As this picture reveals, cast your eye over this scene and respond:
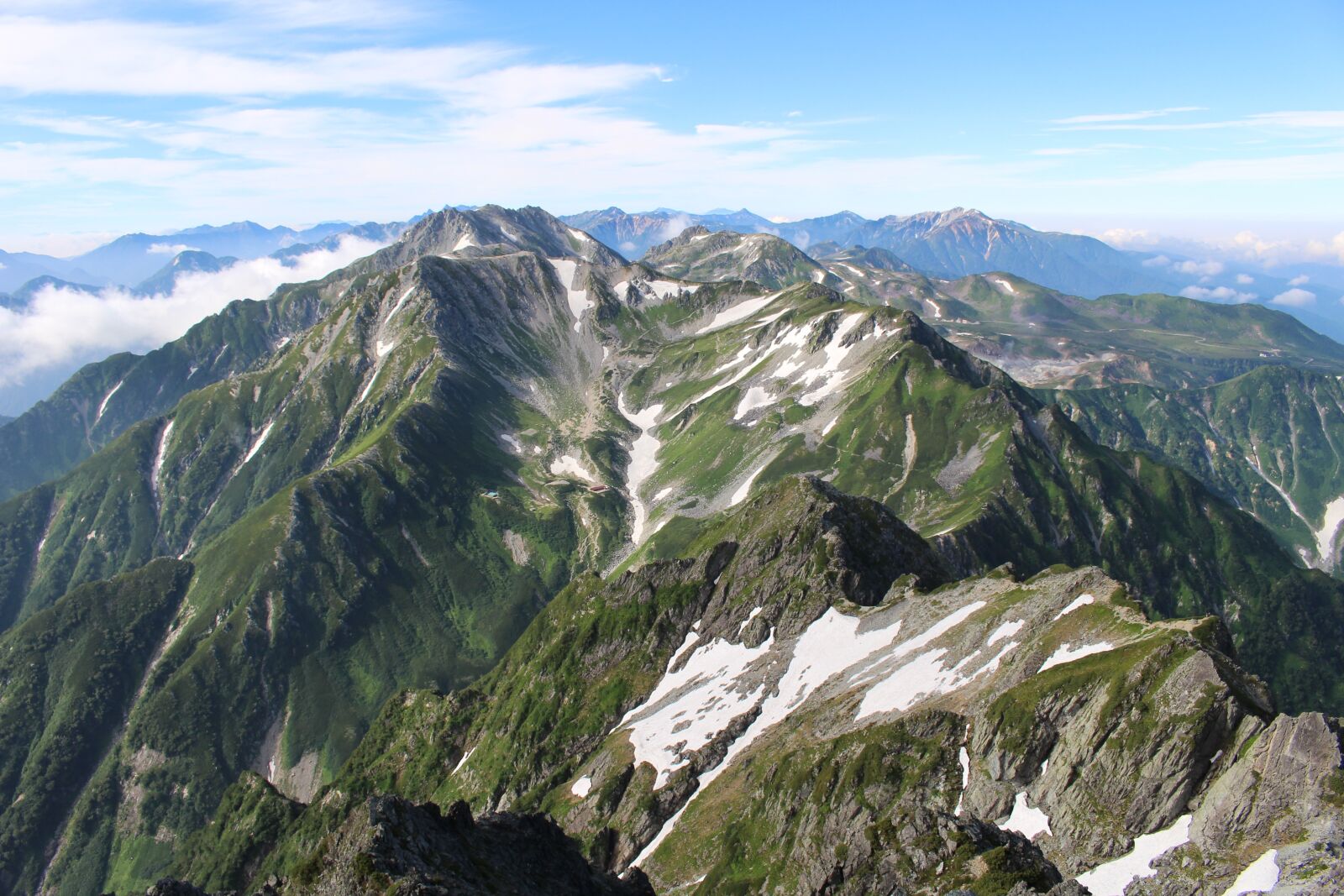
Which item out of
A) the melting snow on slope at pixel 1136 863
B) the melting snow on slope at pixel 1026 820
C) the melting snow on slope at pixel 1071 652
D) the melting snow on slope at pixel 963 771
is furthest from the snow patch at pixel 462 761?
the melting snow on slope at pixel 1136 863

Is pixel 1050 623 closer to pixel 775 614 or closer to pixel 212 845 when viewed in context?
pixel 775 614

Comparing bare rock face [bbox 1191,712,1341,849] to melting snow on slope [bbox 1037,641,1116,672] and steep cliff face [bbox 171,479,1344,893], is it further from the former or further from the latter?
melting snow on slope [bbox 1037,641,1116,672]

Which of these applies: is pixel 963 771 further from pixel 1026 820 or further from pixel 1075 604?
pixel 1075 604

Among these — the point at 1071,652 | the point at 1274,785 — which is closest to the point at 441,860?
the point at 1274,785

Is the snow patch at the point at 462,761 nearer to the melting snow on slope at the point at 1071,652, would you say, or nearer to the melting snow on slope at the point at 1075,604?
the melting snow on slope at the point at 1075,604

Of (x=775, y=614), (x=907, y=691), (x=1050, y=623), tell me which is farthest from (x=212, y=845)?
(x=1050, y=623)
